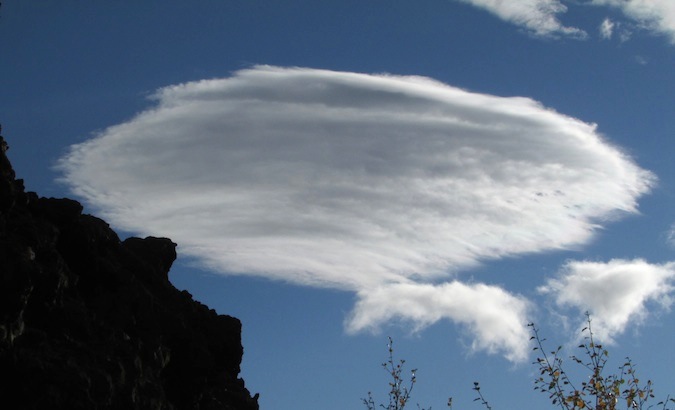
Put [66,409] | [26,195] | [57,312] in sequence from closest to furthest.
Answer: [66,409] < [57,312] < [26,195]

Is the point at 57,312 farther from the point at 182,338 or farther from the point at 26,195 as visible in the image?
the point at 182,338

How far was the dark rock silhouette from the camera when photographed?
2802 cm

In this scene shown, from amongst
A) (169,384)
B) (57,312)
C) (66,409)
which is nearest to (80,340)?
(57,312)

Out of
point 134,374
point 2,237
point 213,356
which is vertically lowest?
point 134,374

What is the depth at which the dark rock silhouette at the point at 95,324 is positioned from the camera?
2802 centimetres

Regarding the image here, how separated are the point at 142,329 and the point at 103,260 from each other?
3400mm

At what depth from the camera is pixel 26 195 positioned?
33719 mm

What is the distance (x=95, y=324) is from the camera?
33156 mm

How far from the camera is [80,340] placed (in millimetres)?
31656

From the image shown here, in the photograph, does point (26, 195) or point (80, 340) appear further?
point (26, 195)

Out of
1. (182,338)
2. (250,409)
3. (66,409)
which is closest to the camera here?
(66,409)

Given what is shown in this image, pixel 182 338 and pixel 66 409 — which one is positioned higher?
pixel 182 338

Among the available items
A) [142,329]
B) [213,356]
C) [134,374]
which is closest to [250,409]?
[213,356]

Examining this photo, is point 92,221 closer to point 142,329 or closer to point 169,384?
point 142,329
